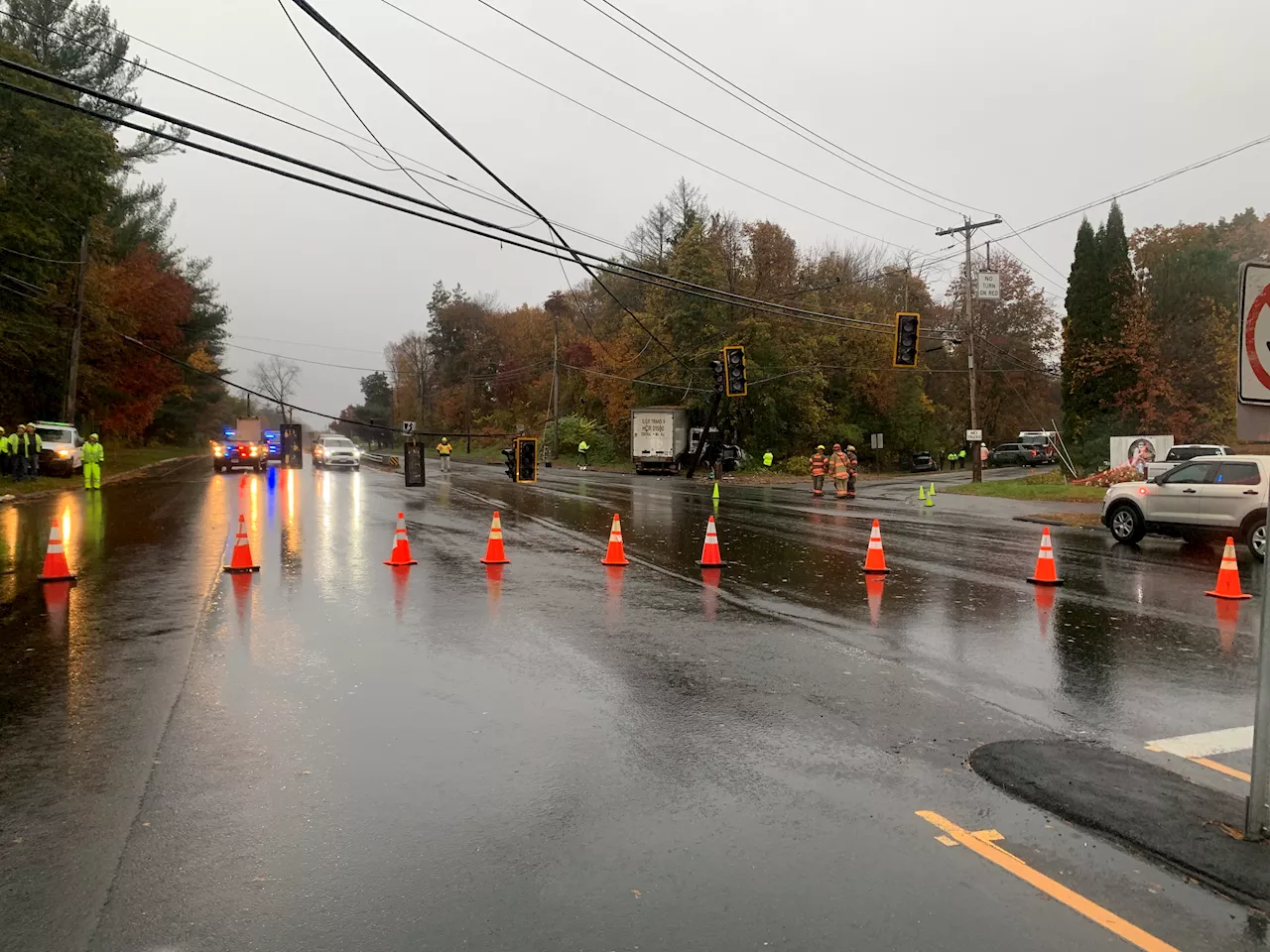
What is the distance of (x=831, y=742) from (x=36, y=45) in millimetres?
47150

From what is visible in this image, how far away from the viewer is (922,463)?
59656 mm

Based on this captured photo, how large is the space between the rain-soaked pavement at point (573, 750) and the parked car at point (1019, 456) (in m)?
50.3

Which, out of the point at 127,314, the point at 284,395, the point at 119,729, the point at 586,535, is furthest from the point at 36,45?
the point at 284,395

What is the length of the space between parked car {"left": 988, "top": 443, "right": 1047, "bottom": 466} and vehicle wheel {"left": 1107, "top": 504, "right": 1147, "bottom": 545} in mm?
44961

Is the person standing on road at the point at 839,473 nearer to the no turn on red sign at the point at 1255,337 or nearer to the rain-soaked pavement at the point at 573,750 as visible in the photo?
the rain-soaked pavement at the point at 573,750

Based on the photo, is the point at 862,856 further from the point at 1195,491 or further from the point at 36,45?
the point at 36,45

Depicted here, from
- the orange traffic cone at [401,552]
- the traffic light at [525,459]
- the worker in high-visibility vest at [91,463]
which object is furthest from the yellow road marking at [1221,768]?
the worker in high-visibility vest at [91,463]

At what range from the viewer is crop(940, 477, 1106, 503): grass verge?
89.0ft

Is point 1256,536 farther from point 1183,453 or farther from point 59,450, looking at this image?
point 59,450

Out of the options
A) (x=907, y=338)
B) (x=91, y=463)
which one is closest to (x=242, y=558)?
(x=91, y=463)

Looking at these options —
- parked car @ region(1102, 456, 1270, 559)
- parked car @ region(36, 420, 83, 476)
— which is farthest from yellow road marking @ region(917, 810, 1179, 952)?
parked car @ region(36, 420, 83, 476)

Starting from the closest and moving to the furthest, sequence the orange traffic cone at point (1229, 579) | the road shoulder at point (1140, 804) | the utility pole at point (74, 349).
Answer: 1. the road shoulder at point (1140, 804)
2. the orange traffic cone at point (1229, 579)
3. the utility pole at point (74, 349)

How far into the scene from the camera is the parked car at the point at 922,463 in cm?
5944

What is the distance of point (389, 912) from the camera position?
3.36 m
